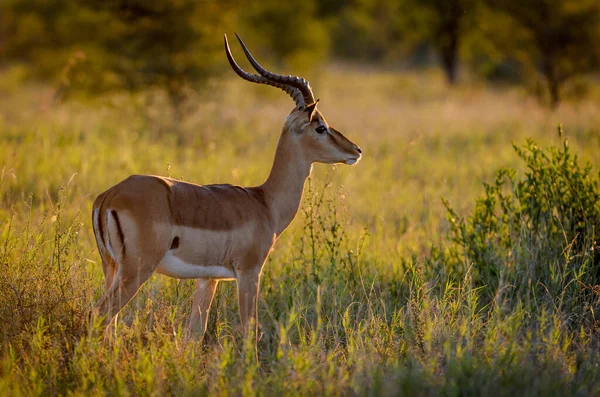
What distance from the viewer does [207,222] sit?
4.05 metres

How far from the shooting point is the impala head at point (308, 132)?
183 inches

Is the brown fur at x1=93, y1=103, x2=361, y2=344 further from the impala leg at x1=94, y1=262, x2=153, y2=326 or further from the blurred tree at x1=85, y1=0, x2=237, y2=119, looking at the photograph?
the blurred tree at x1=85, y1=0, x2=237, y2=119

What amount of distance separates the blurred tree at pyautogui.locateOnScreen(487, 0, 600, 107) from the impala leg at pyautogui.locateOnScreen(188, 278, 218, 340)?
1468 cm

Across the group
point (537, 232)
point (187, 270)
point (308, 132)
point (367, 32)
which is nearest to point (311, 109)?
point (308, 132)

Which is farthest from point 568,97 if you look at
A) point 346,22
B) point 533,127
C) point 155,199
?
point 346,22

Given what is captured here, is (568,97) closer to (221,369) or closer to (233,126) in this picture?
(233,126)

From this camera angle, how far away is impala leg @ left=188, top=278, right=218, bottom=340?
440 cm

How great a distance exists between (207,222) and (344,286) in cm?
148

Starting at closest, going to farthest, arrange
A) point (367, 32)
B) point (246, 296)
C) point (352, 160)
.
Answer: point (246, 296) < point (352, 160) < point (367, 32)

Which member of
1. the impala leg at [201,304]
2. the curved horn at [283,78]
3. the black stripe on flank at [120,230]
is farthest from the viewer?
the curved horn at [283,78]

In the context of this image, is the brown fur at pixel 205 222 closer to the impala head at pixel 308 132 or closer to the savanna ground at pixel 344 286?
the impala head at pixel 308 132

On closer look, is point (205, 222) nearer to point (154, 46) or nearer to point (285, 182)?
point (285, 182)

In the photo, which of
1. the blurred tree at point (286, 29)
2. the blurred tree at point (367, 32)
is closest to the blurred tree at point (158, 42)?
the blurred tree at point (286, 29)

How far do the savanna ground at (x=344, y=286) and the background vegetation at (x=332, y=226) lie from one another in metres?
0.02
